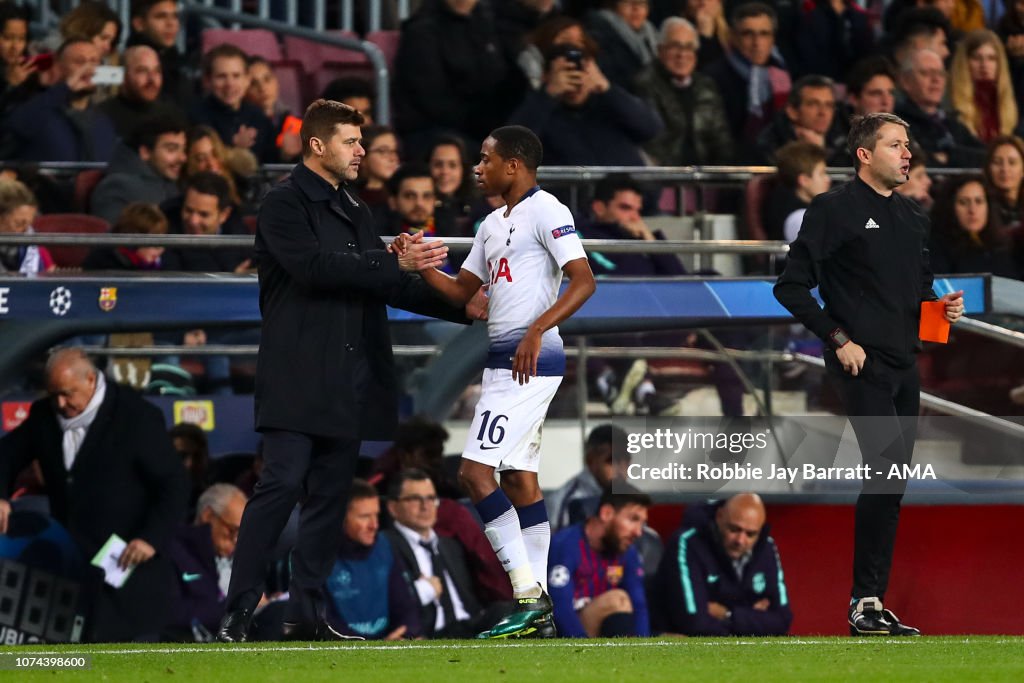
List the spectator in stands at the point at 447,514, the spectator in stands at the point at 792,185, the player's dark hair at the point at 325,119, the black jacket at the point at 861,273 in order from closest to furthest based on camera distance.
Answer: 1. the player's dark hair at the point at 325,119
2. the black jacket at the point at 861,273
3. the spectator in stands at the point at 447,514
4. the spectator in stands at the point at 792,185

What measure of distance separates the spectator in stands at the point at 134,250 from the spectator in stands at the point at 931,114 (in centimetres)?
598

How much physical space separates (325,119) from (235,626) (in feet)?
6.86

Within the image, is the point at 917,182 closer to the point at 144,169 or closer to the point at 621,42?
the point at 621,42

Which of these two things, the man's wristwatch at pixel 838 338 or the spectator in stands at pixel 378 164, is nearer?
the man's wristwatch at pixel 838 338

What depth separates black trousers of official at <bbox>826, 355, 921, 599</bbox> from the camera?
8.44 meters

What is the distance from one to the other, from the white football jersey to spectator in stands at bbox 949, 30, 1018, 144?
27.1ft

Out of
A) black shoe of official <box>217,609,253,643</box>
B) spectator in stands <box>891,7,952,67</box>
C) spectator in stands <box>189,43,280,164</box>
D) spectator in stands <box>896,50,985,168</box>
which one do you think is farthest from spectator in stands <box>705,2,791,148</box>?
black shoe of official <box>217,609,253,643</box>

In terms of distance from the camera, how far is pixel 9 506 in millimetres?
10281

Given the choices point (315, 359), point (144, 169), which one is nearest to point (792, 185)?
→ point (144, 169)

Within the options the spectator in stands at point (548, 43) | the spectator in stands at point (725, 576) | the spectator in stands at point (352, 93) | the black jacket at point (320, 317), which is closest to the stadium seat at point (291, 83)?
the spectator in stands at point (352, 93)

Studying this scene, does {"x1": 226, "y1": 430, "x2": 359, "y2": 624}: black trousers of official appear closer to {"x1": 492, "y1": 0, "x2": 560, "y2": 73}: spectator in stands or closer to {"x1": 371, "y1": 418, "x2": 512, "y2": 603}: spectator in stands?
{"x1": 371, "y1": 418, "x2": 512, "y2": 603}: spectator in stands

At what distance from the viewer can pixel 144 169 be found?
12273 mm

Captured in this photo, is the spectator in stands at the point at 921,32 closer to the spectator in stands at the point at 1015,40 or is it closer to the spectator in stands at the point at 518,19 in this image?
the spectator in stands at the point at 1015,40

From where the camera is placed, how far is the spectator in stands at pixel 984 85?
1548 centimetres
